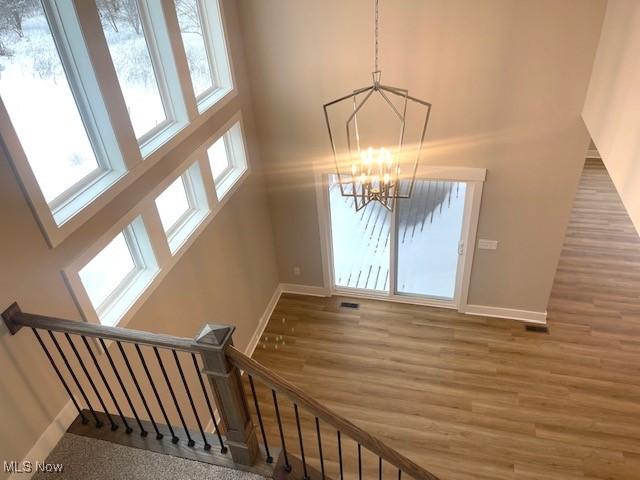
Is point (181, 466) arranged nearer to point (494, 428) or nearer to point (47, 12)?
point (47, 12)

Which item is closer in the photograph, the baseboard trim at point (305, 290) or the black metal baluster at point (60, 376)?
the black metal baluster at point (60, 376)

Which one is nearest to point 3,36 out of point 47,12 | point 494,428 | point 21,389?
point 47,12

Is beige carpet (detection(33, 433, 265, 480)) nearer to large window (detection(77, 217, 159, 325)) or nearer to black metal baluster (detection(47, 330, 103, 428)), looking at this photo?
black metal baluster (detection(47, 330, 103, 428))

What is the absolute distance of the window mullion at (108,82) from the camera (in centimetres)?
288

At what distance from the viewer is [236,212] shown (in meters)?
5.21

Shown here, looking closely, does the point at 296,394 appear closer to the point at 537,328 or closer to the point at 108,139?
the point at 108,139

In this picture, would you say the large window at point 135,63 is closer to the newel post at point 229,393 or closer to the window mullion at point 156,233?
the window mullion at point 156,233

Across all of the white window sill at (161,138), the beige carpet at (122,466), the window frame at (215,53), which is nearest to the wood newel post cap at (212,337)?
the beige carpet at (122,466)

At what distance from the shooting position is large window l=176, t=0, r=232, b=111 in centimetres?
429

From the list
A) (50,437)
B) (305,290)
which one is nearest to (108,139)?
(50,437)

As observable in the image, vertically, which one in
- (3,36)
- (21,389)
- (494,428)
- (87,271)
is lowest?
(494,428)

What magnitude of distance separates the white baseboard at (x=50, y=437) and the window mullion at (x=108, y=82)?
1.65 meters

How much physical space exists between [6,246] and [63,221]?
376 mm

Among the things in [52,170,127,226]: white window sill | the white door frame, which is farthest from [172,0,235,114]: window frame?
the white door frame
